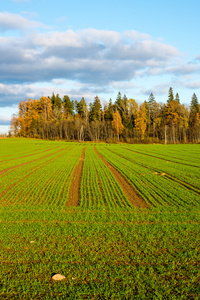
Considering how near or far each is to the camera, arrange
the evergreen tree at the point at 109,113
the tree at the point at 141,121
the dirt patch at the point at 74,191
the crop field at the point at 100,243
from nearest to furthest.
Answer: the crop field at the point at 100,243 < the dirt patch at the point at 74,191 < the tree at the point at 141,121 < the evergreen tree at the point at 109,113

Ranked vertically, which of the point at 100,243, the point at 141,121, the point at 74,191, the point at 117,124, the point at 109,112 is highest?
the point at 109,112

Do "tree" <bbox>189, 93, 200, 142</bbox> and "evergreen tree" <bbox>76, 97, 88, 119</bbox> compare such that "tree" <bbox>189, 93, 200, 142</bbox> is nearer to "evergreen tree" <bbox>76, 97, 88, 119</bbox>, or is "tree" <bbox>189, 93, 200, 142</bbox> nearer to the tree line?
the tree line

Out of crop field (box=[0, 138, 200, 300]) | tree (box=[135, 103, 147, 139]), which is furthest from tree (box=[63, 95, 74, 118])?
crop field (box=[0, 138, 200, 300])

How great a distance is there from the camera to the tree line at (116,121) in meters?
103

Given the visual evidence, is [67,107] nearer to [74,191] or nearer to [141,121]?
[141,121]

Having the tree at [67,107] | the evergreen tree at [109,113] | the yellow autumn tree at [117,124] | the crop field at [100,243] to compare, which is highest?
the tree at [67,107]

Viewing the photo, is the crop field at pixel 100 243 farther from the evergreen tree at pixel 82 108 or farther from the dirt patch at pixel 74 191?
the evergreen tree at pixel 82 108

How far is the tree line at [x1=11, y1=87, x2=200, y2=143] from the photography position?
10256 cm

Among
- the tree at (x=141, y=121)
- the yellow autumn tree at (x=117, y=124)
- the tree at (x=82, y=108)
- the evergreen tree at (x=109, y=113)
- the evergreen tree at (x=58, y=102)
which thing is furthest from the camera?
the evergreen tree at (x=58, y=102)

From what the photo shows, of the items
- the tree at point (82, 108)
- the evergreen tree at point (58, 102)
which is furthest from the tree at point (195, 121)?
the evergreen tree at point (58, 102)

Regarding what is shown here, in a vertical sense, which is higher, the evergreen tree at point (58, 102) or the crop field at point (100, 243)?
the evergreen tree at point (58, 102)

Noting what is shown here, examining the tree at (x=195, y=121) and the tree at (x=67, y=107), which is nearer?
the tree at (x=195, y=121)

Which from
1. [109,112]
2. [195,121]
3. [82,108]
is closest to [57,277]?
[195,121]

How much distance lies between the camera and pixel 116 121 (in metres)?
103
